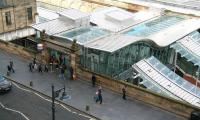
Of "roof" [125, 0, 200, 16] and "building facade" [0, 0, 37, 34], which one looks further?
"roof" [125, 0, 200, 16]

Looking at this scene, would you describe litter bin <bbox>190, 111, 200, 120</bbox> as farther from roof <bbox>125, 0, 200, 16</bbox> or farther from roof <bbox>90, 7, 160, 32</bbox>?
roof <bbox>125, 0, 200, 16</bbox>

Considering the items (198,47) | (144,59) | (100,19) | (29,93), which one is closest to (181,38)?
(198,47)

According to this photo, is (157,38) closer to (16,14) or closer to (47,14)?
(16,14)

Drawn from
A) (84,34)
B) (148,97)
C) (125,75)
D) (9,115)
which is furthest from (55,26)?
(148,97)

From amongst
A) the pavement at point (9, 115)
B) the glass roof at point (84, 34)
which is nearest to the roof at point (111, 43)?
the glass roof at point (84, 34)

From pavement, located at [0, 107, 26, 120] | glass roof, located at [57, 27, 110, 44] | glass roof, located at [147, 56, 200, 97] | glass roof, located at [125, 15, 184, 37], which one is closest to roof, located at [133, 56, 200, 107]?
glass roof, located at [147, 56, 200, 97]
